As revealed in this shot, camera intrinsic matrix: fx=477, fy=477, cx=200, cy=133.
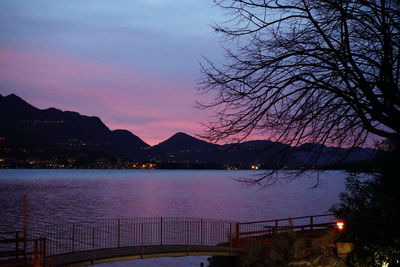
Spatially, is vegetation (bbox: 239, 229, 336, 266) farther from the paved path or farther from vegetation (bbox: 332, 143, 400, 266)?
the paved path

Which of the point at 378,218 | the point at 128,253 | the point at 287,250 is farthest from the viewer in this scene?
the point at 128,253

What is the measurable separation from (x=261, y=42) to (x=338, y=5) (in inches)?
54.8

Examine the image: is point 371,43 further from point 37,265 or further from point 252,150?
point 37,265

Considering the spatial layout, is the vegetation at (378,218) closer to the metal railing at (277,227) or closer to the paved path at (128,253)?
the metal railing at (277,227)

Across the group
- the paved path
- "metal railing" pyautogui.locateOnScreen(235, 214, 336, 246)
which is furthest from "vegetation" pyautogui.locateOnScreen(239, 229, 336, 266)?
the paved path

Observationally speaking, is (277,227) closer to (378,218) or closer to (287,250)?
(287,250)

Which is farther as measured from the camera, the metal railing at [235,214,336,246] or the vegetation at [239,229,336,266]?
the metal railing at [235,214,336,246]

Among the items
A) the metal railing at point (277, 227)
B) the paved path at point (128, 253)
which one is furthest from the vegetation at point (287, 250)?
the paved path at point (128, 253)

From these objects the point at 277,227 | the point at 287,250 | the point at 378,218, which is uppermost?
the point at 378,218

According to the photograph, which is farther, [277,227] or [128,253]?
[277,227]

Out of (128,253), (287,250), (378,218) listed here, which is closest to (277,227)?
(287,250)

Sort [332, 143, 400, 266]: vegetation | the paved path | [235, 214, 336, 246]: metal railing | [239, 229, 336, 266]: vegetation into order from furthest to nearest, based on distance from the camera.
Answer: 1. [235, 214, 336, 246]: metal railing
2. the paved path
3. [239, 229, 336, 266]: vegetation
4. [332, 143, 400, 266]: vegetation

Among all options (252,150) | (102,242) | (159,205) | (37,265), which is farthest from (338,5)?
(159,205)

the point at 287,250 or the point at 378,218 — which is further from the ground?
the point at 378,218
